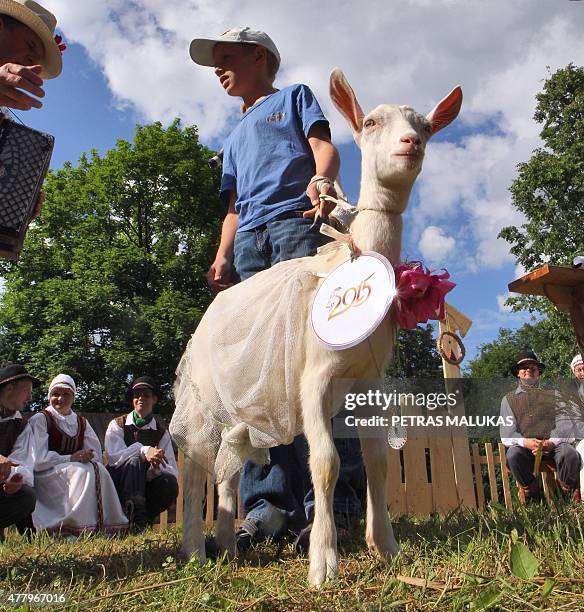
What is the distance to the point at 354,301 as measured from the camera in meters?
2.30

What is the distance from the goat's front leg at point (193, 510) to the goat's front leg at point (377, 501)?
87cm

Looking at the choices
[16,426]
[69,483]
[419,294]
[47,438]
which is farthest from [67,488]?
[419,294]

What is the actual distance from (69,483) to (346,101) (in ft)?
14.7

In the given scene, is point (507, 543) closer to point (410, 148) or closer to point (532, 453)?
point (410, 148)

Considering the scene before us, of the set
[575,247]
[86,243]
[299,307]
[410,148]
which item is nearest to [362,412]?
[299,307]

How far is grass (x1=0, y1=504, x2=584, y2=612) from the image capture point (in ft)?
5.90

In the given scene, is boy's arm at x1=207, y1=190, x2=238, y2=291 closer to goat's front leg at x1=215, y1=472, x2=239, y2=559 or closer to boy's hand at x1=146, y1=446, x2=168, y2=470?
→ goat's front leg at x1=215, y1=472, x2=239, y2=559

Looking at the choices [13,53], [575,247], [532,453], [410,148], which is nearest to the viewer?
[410,148]

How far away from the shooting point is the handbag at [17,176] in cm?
277

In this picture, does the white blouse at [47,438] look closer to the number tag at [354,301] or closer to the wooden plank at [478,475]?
the number tag at [354,301]

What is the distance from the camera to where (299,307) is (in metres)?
2.67

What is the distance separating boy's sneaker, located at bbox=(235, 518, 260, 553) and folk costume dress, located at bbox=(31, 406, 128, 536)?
249cm

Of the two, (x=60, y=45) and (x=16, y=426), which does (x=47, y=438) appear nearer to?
(x=16, y=426)

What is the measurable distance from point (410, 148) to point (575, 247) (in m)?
15.3
